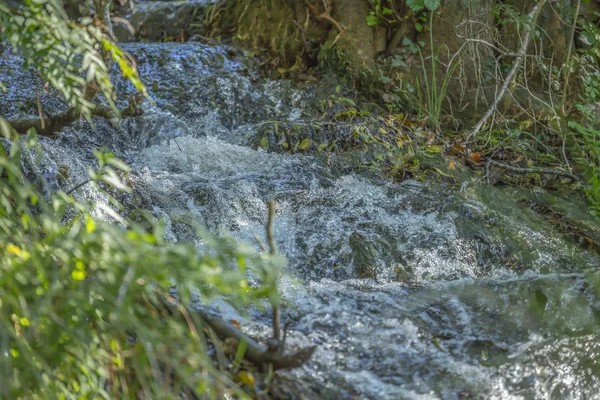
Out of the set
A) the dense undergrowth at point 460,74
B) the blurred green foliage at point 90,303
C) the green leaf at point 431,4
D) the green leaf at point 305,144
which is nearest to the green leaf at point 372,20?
the dense undergrowth at point 460,74

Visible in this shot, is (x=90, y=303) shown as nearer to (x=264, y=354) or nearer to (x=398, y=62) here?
(x=264, y=354)

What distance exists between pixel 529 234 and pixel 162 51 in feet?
10.5

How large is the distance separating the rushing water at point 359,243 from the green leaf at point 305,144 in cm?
16

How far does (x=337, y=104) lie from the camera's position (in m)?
4.78

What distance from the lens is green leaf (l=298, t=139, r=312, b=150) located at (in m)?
4.21

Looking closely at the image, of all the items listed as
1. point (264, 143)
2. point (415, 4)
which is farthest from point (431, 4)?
point (264, 143)

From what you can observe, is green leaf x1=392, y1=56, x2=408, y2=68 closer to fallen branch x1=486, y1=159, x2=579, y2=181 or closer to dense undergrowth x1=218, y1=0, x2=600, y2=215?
dense undergrowth x1=218, y1=0, x2=600, y2=215

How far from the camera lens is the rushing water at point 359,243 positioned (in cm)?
222

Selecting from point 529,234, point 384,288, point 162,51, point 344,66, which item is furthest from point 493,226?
point 162,51

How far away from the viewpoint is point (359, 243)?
3242 mm

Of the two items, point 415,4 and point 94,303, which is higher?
point 415,4

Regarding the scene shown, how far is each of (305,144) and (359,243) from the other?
117 cm

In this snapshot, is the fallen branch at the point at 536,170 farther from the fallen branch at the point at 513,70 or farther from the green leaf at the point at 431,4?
the green leaf at the point at 431,4

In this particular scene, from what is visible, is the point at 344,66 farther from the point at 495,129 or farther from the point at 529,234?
the point at 529,234
